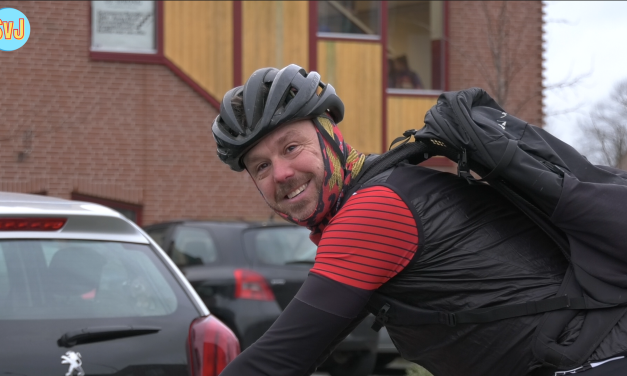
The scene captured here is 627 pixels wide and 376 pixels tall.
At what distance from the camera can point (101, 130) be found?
14.1 metres

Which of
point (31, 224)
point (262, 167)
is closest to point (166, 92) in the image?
point (31, 224)

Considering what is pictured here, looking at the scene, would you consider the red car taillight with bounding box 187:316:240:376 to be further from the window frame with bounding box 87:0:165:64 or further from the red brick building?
the window frame with bounding box 87:0:165:64

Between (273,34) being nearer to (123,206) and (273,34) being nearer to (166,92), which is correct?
(166,92)

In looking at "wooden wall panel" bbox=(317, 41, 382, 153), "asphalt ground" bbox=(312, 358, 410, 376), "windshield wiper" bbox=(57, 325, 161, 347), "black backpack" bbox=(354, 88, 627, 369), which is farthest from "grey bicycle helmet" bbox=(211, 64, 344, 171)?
"wooden wall panel" bbox=(317, 41, 382, 153)

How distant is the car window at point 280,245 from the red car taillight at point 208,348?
430 cm

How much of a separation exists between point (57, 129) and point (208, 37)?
3.03 metres

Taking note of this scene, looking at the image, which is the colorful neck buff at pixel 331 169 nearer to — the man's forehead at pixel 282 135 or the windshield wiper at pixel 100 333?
the man's forehead at pixel 282 135

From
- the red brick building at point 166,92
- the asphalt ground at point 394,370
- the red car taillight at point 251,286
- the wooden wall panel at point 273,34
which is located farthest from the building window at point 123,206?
the red car taillight at point 251,286

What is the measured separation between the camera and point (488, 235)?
2.29 meters

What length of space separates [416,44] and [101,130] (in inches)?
252

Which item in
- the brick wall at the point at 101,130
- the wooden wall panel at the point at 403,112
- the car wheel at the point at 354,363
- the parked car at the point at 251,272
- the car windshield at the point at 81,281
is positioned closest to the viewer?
the car windshield at the point at 81,281

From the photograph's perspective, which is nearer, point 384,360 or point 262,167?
point 262,167

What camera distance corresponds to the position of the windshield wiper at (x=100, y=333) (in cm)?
338

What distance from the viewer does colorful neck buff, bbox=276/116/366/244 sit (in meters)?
2.46
